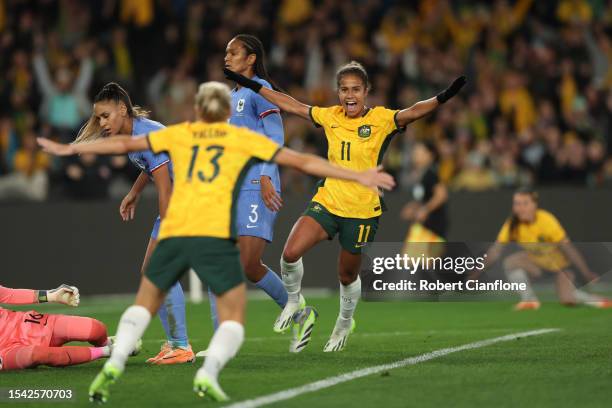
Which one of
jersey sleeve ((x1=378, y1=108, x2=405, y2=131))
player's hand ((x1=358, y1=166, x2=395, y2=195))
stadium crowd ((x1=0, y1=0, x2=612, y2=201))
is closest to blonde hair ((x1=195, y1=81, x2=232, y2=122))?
player's hand ((x1=358, y1=166, x2=395, y2=195))

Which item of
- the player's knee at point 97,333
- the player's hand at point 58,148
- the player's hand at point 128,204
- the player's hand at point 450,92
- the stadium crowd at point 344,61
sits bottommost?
the player's knee at point 97,333

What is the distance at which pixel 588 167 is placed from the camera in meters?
18.9

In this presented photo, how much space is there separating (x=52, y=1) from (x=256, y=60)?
1191cm

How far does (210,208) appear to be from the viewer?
7.48m

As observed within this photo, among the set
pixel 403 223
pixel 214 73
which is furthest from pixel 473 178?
pixel 214 73

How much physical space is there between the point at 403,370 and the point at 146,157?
2.43 metres

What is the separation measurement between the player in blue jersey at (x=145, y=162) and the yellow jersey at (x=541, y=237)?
269 inches

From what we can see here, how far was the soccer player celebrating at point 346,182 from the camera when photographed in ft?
33.2

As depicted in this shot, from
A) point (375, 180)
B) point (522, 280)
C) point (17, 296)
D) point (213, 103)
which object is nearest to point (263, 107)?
point (17, 296)

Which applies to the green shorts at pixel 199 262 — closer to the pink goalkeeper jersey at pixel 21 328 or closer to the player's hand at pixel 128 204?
the pink goalkeeper jersey at pixel 21 328

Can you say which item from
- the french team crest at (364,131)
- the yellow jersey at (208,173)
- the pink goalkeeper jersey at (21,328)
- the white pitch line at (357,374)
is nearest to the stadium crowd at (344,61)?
the white pitch line at (357,374)

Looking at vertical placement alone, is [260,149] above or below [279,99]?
below

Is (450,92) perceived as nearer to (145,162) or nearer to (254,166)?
(254,166)

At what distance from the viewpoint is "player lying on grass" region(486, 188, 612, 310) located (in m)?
15.4
